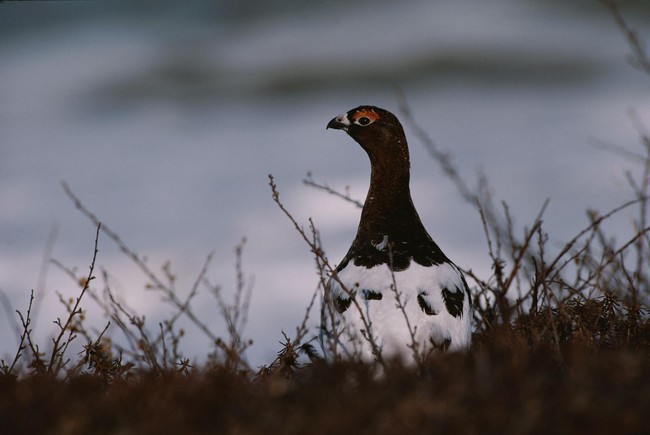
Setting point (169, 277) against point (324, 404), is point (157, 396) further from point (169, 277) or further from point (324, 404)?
point (169, 277)

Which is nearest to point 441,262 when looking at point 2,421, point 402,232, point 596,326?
point 402,232

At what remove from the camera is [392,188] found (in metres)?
6.09

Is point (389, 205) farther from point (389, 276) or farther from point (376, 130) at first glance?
point (389, 276)

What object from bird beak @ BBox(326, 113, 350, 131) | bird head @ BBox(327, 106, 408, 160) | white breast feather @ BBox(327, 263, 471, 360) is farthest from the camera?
bird beak @ BBox(326, 113, 350, 131)

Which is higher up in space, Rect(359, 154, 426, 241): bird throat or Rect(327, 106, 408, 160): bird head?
Rect(327, 106, 408, 160): bird head

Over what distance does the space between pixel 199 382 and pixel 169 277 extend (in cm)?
331

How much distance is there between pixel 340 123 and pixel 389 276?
1.52 meters

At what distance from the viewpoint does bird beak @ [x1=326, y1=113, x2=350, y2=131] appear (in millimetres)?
6371

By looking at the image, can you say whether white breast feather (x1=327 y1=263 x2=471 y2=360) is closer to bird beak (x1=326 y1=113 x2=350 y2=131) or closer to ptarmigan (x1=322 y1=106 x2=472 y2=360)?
ptarmigan (x1=322 y1=106 x2=472 y2=360)

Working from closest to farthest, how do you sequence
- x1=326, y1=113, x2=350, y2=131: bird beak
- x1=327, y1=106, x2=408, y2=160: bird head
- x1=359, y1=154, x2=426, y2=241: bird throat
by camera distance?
1. x1=359, y1=154, x2=426, y2=241: bird throat
2. x1=327, y1=106, x2=408, y2=160: bird head
3. x1=326, y1=113, x2=350, y2=131: bird beak

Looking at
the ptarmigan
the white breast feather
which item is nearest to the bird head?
the ptarmigan

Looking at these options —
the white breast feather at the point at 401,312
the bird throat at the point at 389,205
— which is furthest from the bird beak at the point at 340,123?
the white breast feather at the point at 401,312

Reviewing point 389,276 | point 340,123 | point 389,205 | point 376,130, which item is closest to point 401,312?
point 389,276

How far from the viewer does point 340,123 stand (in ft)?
21.0
